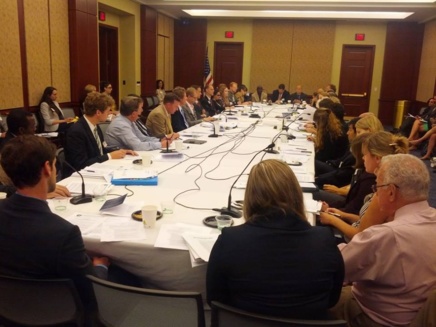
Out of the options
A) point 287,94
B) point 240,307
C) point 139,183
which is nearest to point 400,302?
point 240,307

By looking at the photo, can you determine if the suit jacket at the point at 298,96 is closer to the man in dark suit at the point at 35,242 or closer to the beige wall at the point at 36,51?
the beige wall at the point at 36,51

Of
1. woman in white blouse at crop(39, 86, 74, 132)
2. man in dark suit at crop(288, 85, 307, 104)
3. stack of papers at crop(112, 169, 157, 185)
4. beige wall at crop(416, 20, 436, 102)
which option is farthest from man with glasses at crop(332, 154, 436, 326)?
man in dark suit at crop(288, 85, 307, 104)

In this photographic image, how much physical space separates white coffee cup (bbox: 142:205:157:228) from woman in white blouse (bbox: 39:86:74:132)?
4996 mm

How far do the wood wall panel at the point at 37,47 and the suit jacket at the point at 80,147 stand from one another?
337 cm

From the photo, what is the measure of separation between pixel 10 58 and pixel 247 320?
593 centimetres

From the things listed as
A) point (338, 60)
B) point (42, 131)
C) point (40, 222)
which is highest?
point (338, 60)

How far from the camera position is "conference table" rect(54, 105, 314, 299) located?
1906mm

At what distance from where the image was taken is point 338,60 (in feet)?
42.1

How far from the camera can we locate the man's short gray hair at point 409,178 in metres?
1.74

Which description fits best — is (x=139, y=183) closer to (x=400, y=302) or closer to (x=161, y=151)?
(x=161, y=151)

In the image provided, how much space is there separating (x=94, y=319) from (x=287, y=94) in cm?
1151

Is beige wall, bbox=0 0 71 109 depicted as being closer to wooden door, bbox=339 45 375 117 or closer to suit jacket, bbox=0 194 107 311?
suit jacket, bbox=0 194 107 311

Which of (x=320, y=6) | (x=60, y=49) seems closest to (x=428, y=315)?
(x=60, y=49)

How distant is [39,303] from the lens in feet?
5.16
